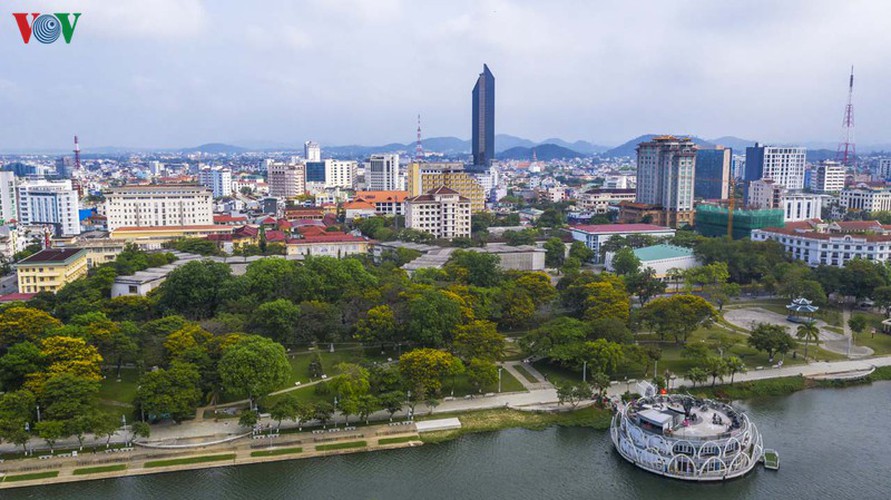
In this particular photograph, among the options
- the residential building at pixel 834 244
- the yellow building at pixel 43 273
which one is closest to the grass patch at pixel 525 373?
the yellow building at pixel 43 273

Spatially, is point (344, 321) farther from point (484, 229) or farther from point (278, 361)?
point (484, 229)

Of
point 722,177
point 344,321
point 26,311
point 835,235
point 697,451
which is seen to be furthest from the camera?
point 722,177

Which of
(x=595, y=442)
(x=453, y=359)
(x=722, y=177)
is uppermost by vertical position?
(x=722, y=177)

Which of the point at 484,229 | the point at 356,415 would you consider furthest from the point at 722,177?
the point at 356,415

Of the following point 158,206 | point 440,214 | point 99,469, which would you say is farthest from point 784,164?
point 99,469

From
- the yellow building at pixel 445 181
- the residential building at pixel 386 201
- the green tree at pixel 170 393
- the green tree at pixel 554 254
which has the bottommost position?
the green tree at pixel 170 393

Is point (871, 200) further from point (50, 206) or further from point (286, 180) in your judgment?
point (50, 206)

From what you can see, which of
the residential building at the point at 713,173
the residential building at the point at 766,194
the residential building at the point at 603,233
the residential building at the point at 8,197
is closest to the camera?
the residential building at the point at 603,233

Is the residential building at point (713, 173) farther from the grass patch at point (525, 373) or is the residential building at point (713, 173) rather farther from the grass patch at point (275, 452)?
the grass patch at point (275, 452)
